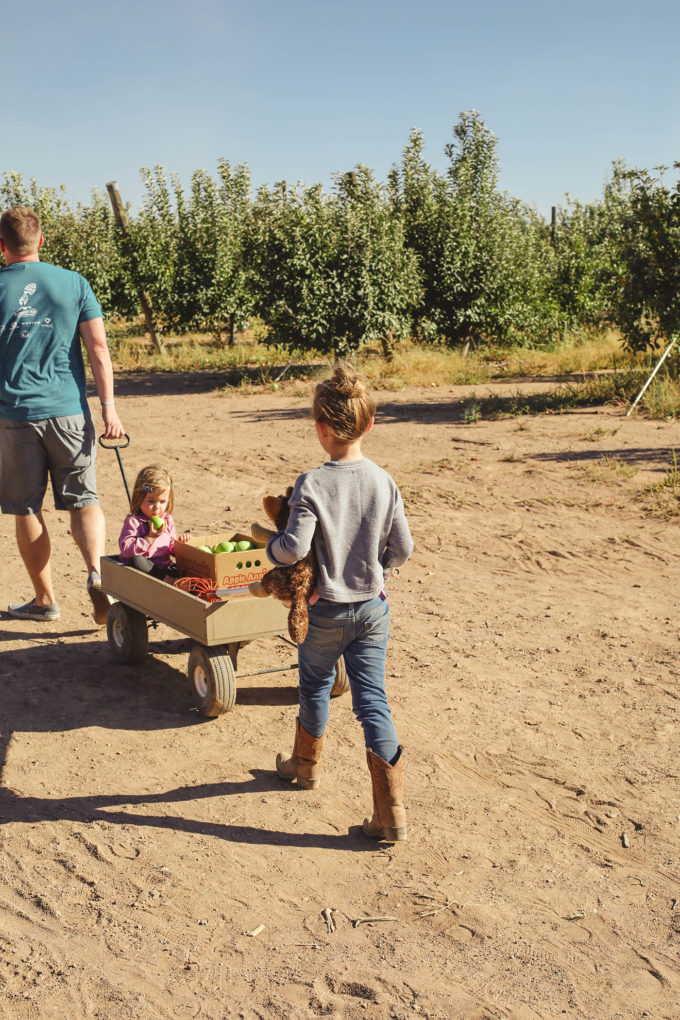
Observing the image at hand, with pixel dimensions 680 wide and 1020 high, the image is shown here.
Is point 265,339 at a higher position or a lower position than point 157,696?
higher

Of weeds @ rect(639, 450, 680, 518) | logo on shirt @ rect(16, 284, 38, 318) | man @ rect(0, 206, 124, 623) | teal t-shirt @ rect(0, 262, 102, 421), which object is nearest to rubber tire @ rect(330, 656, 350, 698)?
man @ rect(0, 206, 124, 623)

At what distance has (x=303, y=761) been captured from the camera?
4.02 metres

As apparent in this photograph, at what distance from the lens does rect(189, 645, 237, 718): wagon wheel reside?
4586mm

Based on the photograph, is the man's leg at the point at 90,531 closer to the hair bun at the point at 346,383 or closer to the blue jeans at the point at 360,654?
the blue jeans at the point at 360,654

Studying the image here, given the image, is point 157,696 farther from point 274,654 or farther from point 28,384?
point 28,384

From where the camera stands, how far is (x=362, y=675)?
3721 mm

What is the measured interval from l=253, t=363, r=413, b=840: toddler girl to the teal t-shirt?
8.14 feet

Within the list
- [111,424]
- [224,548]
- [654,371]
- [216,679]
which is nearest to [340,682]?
[216,679]

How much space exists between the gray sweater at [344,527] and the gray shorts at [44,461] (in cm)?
248

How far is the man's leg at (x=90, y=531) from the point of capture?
19.0 feet

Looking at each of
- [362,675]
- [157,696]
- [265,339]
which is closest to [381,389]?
[265,339]

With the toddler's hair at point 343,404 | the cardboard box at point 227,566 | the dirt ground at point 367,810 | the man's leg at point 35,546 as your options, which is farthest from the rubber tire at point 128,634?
the toddler's hair at point 343,404

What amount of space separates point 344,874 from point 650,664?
267cm

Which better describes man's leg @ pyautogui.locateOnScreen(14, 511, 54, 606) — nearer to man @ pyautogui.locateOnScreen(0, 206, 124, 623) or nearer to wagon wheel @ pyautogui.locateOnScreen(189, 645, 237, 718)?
man @ pyautogui.locateOnScreen(0, 206, 124, 623)
